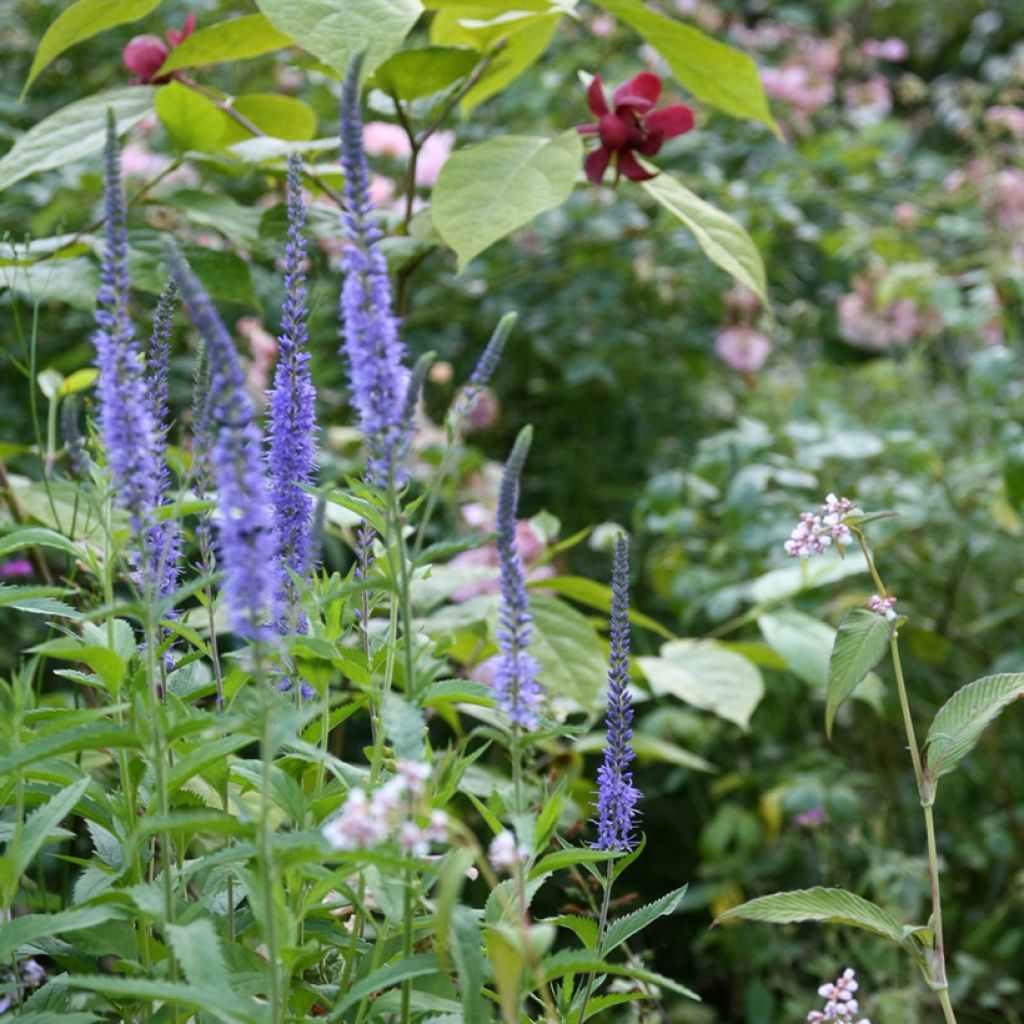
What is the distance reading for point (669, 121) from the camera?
130 centimetres

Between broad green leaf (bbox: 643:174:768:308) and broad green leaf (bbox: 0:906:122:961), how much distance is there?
83 centimetres

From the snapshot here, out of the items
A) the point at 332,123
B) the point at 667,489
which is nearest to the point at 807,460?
the point at 667,489

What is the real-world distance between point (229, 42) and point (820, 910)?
98 cm

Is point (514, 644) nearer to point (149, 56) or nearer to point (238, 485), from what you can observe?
point (238, 485)

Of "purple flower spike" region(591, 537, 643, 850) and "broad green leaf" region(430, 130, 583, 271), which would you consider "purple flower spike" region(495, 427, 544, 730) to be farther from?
"broad green leaf" region(430, 130, 583, 271)

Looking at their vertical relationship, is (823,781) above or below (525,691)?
below

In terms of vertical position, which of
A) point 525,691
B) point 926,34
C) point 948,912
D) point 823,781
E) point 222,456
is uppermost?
point 222,456

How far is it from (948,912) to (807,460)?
919 mm

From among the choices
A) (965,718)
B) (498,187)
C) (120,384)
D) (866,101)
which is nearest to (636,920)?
(965,718)

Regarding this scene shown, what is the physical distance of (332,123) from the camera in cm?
279

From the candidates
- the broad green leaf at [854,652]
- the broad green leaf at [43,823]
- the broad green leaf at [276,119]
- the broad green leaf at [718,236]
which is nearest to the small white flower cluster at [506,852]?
the broad green leaf at [43,823]

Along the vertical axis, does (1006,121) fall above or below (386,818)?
below

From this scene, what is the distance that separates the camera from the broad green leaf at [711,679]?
1508 millimetres

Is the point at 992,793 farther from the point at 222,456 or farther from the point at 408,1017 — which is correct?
the point at 222,456
